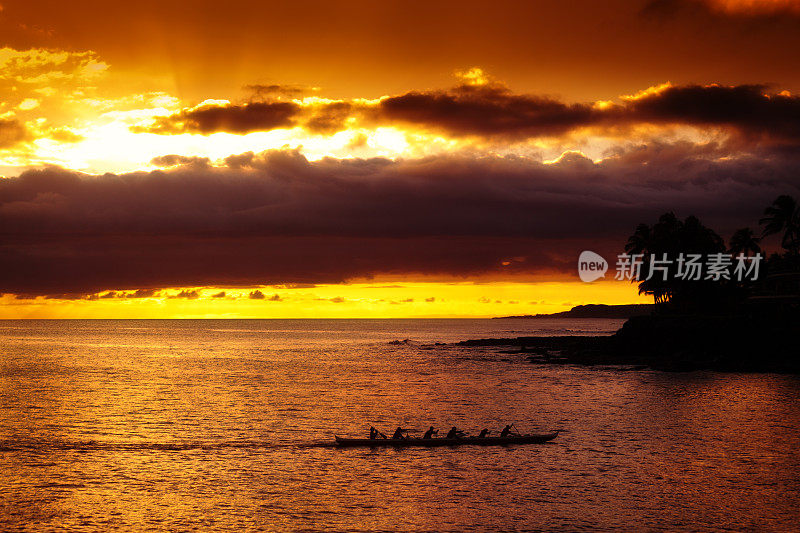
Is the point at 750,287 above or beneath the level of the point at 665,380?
above

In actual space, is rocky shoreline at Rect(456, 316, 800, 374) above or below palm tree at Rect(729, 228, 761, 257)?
below

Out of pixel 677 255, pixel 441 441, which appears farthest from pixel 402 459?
pixel 677 255

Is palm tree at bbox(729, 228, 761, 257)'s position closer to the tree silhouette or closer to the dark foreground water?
the tree silhouette

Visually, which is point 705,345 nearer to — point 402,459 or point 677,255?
point 677,255

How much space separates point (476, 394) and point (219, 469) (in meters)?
44.8

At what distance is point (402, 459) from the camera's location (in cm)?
4922

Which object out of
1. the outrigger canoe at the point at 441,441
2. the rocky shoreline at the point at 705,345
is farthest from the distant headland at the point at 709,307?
the outrigger canoe at the point at 441,441

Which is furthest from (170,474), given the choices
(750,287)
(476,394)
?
(750,287)

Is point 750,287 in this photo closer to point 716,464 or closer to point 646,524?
point 716,464

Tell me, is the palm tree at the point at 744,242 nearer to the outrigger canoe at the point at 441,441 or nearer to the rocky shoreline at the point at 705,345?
the rocky shoreline at the point at 705,345

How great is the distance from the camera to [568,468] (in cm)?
4597

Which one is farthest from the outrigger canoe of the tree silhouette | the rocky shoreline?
the tree silhouette

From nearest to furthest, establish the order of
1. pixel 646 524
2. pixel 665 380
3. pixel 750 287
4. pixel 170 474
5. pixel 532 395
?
pixel 646 524, pixel 170 474, pixel 532 395, pixel 665 380, pixel 750 287

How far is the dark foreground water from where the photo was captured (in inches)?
1421
